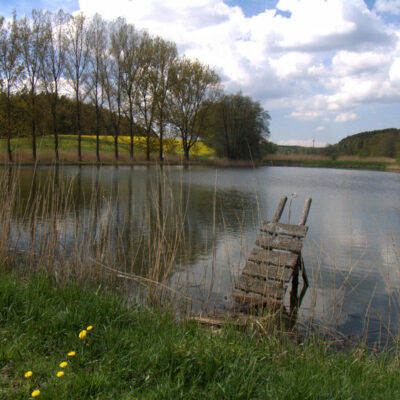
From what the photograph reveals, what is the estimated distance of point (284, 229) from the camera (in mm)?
6246

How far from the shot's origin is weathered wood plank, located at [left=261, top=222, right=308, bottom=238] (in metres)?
6.16

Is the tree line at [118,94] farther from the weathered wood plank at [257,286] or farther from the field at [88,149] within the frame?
the weathered wood plank at [257,286]

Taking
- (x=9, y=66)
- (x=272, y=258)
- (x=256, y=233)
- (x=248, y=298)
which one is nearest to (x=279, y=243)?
(x=272, y=258)

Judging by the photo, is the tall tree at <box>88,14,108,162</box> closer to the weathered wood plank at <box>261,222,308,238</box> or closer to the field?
the field

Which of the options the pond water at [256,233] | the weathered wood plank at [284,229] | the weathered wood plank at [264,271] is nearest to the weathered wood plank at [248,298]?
the pond water at [256,233]

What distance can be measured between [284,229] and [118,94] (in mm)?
36360

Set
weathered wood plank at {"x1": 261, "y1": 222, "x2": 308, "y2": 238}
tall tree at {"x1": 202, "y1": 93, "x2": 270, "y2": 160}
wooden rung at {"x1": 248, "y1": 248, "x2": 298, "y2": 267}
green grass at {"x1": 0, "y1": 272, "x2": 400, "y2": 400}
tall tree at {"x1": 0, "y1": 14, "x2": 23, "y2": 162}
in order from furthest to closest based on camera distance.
→ tall tree at {"x1": 202, "y1": 93, "x2": 270, "y2": 160}, tall tree at {"x1": 0, "y1": 14, "x2": 23, "y2": 162}, weathered wood plank at {"x1": 261, "y1": 222, "x2": 308, "y2": 238}, wooden rung at {"x1": 248, "y1": 248, "x2": 298, "y2": 267}, green grass at {"x1": 0, "y1": 272, "x2": 400, "y2": 400}

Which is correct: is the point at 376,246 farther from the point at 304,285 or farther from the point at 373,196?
the point at 373,196

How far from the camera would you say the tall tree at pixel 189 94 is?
42.9 m

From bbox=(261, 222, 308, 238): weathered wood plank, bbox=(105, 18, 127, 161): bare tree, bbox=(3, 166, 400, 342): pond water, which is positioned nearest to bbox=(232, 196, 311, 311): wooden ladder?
bbox=(261, 222, 308, 238): weathered wood plank

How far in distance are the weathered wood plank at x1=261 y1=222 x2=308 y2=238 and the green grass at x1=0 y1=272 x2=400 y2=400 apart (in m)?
2.83

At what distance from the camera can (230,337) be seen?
3277mm

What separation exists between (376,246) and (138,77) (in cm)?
3503

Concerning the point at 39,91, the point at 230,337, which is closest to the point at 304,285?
the point at 230,337
